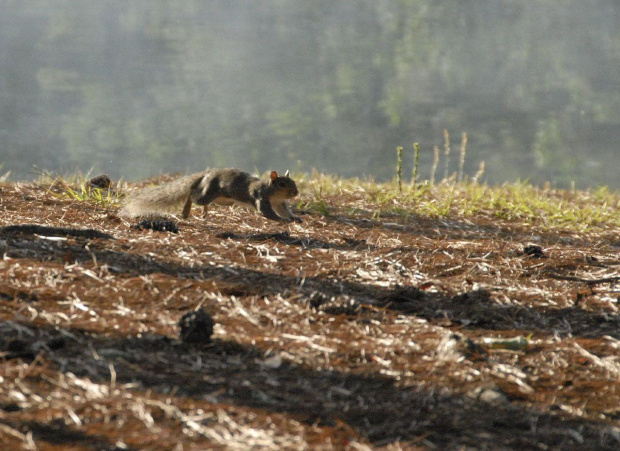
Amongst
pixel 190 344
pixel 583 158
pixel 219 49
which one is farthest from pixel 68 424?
pixel 219 49

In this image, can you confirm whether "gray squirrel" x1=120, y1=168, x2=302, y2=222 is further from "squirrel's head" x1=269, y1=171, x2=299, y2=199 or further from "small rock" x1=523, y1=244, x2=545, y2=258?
"small rock" x1=523, y1=244, x2=545, y2=258

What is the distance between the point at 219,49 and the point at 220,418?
→ 1212 inches

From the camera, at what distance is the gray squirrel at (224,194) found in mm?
5918

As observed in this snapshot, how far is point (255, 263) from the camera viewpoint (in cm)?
408

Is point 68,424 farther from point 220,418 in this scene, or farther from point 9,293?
point 9,293

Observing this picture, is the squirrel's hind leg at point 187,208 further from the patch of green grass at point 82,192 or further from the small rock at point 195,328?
the small rock at point 195,328

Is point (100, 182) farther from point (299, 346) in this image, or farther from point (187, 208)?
point (299, 346)

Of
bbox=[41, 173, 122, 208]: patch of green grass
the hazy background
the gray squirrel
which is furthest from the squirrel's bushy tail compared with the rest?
the hazy background

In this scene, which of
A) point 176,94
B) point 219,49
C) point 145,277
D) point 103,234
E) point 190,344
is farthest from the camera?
point 219,49

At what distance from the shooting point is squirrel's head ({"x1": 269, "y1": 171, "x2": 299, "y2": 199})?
19.5 feet

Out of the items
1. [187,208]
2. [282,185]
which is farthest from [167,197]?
[282,185]

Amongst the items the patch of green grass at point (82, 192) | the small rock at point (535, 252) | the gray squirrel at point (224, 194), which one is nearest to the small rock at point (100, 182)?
the patch of green grass at point (82, 192)

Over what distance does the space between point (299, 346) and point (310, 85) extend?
87.4ft

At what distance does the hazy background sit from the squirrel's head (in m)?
14.6
